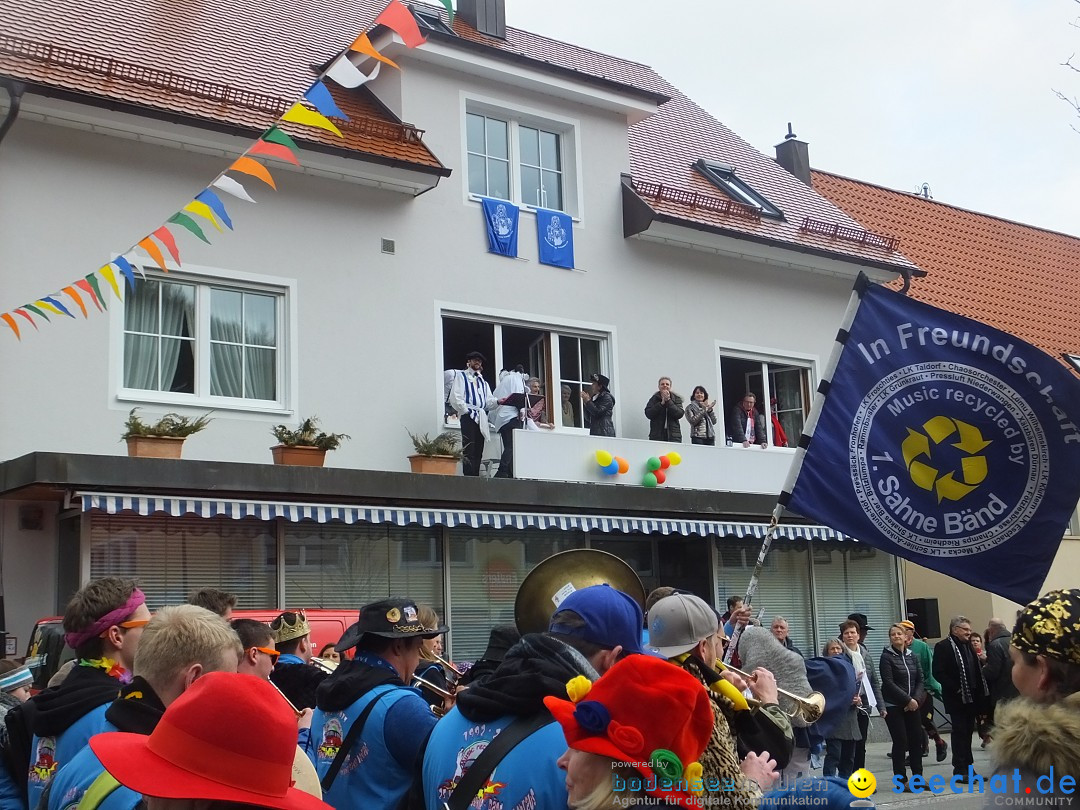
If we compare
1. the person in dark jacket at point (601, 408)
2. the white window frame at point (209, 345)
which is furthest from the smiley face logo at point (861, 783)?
the person in dark jacket at point (601, 408)

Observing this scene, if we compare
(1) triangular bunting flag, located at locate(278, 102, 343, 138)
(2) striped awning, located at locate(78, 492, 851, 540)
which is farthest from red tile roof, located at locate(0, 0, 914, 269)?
(2) striped awning, located at locate(78, 492, 851, 540)

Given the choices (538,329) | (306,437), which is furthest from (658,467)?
(306,437)

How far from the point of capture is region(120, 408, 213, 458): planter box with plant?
11.9 metres

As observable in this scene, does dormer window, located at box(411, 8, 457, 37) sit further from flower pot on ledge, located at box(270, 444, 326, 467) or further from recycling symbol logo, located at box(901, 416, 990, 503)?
recycling symbol logo, located at box(901, 416, 990, 503)

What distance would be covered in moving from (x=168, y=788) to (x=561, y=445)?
12751 millimetres

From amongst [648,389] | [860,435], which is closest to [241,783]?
[860,435]

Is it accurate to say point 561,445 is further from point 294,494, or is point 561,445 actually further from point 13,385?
point 13,385

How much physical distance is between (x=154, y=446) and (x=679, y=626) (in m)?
8.71

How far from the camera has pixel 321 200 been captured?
48.4ft

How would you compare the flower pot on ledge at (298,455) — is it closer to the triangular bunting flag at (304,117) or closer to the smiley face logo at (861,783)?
the triangular bunting flag at (304,117)

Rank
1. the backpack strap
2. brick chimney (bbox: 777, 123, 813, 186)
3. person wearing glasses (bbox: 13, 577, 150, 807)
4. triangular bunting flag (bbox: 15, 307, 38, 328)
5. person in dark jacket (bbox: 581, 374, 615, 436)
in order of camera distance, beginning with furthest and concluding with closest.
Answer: brick chimney (bbox: 777, 123, 813, 186)
person in dark jacket (bbox: 581, 374, 615, 436)
triangular bunting flag (bbox: 15, 307, 38, 328)
person wearing glasses (bbox: 13, 577, 150, 807)
the backpack strap

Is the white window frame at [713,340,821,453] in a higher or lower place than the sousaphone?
higher

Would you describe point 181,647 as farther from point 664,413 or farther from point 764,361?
point 764,361

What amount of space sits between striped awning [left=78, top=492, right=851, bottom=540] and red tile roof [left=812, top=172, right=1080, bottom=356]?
9.30m
